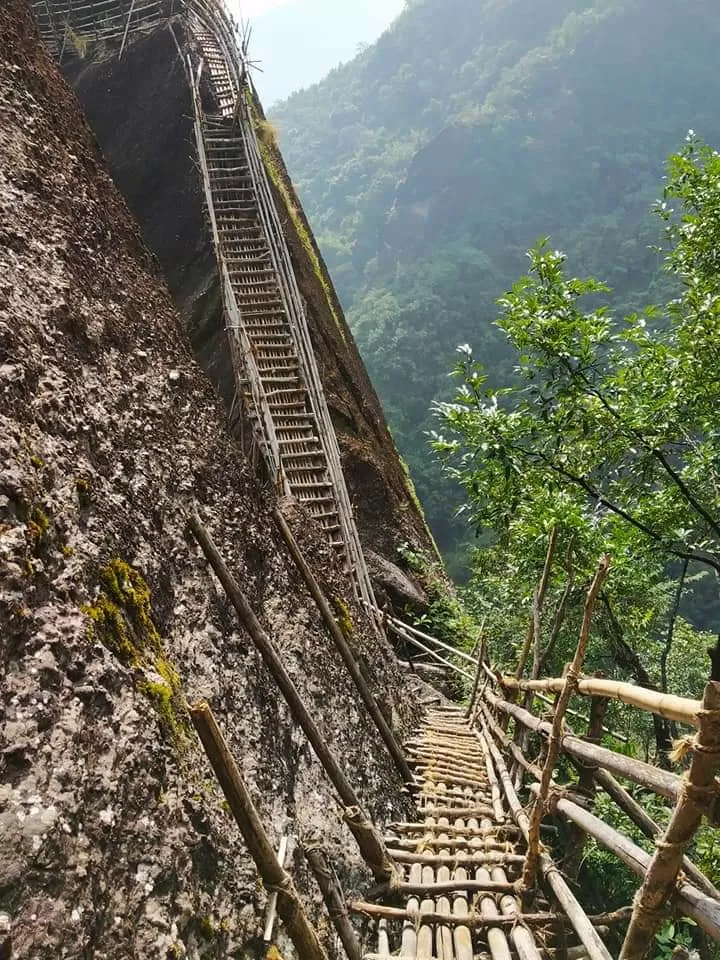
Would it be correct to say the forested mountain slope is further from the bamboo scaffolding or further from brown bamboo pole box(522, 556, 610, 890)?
the bamboo scaffolding

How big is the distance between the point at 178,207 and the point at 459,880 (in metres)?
9.29

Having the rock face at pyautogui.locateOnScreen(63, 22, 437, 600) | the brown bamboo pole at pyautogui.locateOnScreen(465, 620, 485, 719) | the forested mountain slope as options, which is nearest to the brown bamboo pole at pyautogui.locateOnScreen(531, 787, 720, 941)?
the brown bamboo pole at pyautogui.locateOnScreen(465, 620, 485, 719)

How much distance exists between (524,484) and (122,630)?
3.44 meters

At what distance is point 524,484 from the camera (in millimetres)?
4652

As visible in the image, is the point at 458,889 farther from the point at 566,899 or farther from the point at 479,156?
the point at 479,156

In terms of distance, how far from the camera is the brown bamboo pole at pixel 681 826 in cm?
119

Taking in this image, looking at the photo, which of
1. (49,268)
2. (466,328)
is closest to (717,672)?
(49,268)

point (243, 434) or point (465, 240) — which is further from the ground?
point (465, 240)

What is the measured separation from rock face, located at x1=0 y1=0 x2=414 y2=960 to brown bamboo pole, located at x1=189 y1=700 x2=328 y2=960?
0.21m

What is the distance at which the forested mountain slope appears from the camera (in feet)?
117

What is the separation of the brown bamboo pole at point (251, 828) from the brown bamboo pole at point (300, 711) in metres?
0.74

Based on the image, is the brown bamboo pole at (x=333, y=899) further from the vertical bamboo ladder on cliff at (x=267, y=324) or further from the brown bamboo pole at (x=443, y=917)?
the vertical bamboo ladder on cliff at (x=267, y=324)

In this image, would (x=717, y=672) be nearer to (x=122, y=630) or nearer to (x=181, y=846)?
(x=181, y=846)

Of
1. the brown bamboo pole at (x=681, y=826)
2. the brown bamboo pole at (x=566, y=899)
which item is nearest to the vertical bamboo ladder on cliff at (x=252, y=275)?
the brown bamboo pole at (x=566, y=899)
